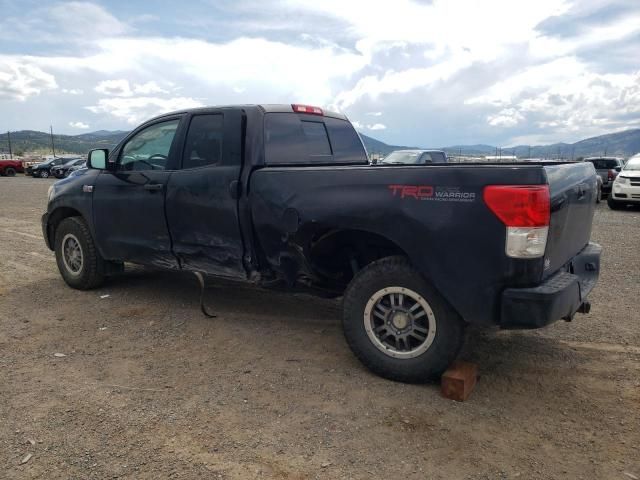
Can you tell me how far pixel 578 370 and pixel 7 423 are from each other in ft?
13.0

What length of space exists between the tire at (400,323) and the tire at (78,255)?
352 centimetres

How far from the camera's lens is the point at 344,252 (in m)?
4.28

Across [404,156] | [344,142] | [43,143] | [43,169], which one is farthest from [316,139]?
[43,143]

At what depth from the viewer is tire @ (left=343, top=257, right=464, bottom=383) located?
137 inches

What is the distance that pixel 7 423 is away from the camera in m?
3.24

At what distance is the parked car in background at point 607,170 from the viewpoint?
19992mm

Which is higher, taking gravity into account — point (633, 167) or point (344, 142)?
point (344, 142)

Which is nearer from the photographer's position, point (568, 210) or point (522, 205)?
point (522, 205)

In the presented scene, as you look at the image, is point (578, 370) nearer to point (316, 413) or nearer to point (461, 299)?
point (461, 299)

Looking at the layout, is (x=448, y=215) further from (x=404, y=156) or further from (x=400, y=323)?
(x=404, y=156)

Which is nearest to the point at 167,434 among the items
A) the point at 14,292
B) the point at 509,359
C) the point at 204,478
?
the point at 204,478

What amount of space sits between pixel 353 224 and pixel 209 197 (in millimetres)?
1525

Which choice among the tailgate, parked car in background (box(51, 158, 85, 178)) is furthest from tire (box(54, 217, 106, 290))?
parked car in background (box(51, 158, 85, 178))

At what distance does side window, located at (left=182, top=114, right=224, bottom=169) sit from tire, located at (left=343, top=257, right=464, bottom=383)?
6.17 ft
